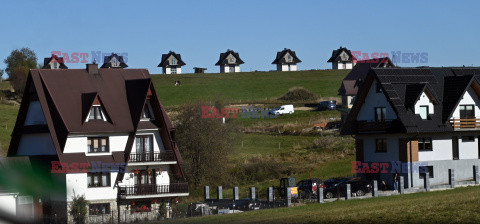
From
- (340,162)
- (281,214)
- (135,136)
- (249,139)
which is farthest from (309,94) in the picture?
(281,214)

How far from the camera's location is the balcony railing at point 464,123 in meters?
59.7

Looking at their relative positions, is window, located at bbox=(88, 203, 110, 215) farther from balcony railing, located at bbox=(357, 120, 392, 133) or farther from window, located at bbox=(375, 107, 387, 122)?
window, located at bbox=(375, 107, 387, 122)

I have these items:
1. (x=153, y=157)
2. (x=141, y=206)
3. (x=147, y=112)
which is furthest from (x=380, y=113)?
(x=141, y=206)

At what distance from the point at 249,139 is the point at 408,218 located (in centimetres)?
6442

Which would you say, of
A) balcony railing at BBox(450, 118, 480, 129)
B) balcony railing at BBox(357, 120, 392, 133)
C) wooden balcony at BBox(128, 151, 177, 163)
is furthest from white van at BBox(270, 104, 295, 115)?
wooden balcony at BBox(128, 151, 177, 163)

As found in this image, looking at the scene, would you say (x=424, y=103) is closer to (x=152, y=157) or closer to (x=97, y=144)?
(x=152, y=157)

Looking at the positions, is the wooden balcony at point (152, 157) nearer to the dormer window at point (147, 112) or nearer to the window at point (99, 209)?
the dormer window at point (147, 112)

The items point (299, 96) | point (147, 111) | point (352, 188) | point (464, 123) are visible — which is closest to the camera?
point (352, 188)

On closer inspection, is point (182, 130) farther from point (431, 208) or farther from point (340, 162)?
point (431, 208)

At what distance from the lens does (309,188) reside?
54094 millimetres

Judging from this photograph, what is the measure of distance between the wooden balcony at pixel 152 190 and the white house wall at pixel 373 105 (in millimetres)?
18575

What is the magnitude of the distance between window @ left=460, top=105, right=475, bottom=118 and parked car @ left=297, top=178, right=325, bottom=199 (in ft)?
51.7

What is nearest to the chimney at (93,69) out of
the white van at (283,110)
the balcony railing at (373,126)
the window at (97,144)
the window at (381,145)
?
the window at (97,144)

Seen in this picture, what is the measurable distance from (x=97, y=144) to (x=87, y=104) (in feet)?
10.1
